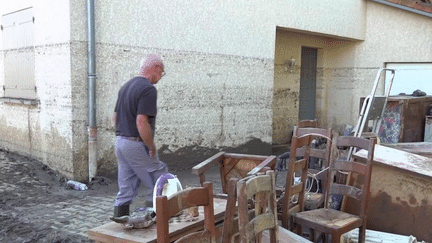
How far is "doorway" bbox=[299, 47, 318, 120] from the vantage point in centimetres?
1209

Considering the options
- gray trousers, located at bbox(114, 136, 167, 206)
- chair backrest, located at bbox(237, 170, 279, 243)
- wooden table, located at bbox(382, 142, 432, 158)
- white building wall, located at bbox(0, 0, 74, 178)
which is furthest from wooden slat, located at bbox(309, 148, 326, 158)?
white building wall, located at bbox(0, 0, 74, 178)

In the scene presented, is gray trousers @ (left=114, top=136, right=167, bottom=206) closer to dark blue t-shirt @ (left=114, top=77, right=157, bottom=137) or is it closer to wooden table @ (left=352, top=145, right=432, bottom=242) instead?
dark blue t-shirt @ (left=114, top=77, right=157, bottom=137)

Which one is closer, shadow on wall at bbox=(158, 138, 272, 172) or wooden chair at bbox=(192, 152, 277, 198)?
wooden chair at bbox=(192, 152, 277, 198)

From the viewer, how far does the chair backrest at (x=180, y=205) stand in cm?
220

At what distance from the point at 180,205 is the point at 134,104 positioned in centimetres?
189

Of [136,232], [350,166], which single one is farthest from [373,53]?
[136,232]

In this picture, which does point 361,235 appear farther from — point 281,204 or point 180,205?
point 180,205

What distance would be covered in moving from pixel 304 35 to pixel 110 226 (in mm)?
9736

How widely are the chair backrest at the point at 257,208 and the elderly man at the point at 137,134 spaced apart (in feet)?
5.05

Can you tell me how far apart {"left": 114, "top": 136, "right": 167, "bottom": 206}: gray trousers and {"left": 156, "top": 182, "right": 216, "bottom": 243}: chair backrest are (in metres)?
1.55

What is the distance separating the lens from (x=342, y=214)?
3963 mm

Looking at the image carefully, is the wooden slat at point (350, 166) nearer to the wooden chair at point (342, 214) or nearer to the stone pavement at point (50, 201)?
the wooden chair at point (342, 214)

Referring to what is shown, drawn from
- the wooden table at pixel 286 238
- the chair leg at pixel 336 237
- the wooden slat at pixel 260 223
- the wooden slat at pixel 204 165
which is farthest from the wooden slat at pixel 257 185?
the wooden slat at pixel 204 165

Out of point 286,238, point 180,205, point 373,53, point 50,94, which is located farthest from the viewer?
point 373,53
